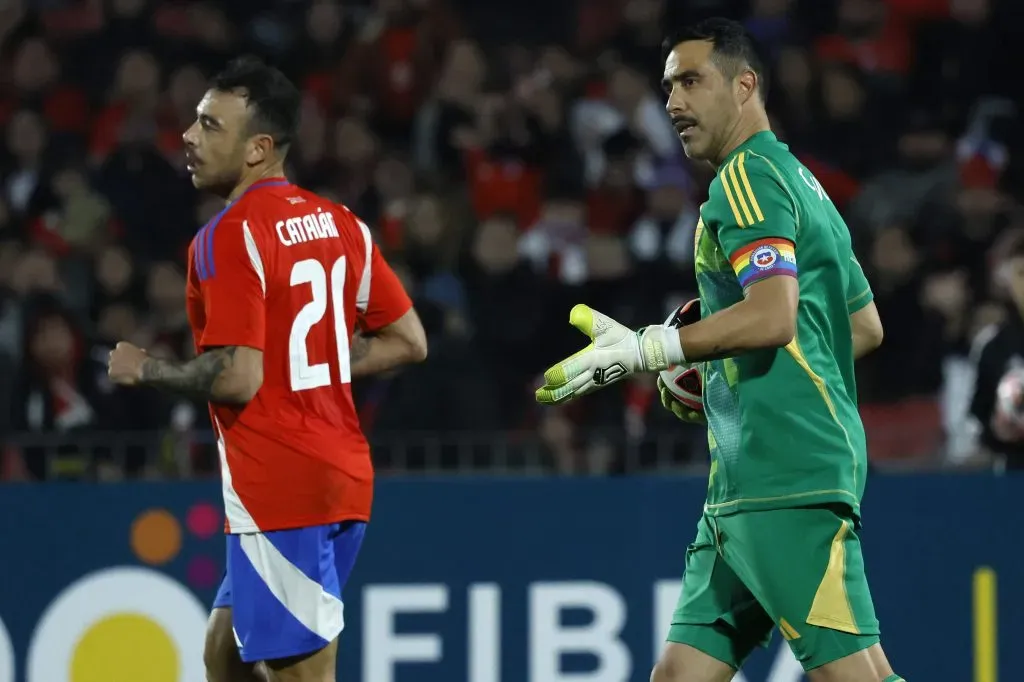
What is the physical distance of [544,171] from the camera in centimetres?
1106

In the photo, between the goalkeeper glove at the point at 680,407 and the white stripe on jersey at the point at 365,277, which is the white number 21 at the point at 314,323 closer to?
the white stripe on jersey at the point at 365,277

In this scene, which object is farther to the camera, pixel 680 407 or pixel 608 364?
pixel 680 407

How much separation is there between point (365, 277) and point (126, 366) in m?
0.86

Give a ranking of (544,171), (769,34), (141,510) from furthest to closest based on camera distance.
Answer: (769,34)
(544,171)
(141,510)

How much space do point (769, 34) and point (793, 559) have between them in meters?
8.44

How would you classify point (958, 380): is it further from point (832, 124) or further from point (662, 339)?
point (662, 339)

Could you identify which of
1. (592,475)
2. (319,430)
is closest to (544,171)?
(592,475)

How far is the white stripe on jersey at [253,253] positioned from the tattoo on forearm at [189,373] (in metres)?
0.23

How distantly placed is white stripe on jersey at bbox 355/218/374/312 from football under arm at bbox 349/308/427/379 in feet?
0.35

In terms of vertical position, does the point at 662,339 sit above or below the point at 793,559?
above

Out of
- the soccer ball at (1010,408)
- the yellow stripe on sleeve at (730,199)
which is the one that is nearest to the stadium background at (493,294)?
the soccer ball at (1010,408)

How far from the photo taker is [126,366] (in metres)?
4.54

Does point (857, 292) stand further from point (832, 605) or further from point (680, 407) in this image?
point (832, 605)

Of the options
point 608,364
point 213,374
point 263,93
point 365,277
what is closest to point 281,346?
point 213,374
